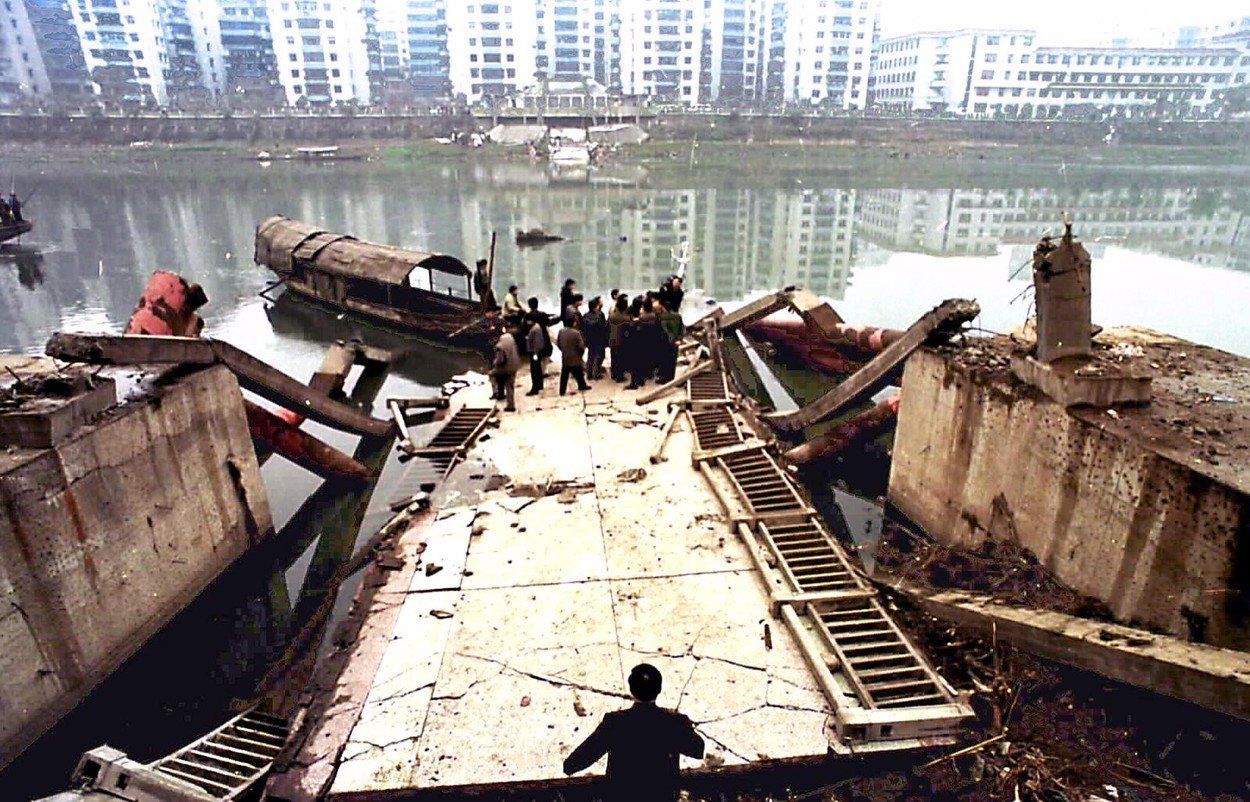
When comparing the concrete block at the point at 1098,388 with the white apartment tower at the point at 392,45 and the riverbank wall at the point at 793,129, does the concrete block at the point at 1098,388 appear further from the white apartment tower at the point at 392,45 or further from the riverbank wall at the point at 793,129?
the white apartment tower at the point at 392,45

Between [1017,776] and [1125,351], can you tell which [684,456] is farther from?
[1125,351]

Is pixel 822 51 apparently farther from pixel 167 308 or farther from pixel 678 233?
pixel 167 308

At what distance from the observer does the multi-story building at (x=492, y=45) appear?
299 feet

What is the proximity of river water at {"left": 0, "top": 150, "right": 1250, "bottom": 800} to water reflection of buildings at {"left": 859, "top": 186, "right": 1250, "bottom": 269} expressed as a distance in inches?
9.8

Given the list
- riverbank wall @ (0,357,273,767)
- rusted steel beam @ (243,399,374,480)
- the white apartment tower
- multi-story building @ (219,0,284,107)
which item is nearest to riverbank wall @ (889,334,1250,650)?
rusted steel beam @ (243,399,374,480)

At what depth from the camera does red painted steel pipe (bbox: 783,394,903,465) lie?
11.5 m

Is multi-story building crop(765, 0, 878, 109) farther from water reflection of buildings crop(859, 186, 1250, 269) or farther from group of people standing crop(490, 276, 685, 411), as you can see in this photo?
group of people standing crop(490, 276, 685, 411)

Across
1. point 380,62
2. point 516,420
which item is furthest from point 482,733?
point 380,62

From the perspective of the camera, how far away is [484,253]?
30672 mm

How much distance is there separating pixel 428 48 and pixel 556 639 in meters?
117

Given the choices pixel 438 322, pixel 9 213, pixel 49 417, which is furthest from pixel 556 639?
pixel 9 213

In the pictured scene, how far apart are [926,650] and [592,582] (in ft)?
10.1

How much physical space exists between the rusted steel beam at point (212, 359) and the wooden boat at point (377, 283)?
22.4 feet

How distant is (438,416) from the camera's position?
486 inches
